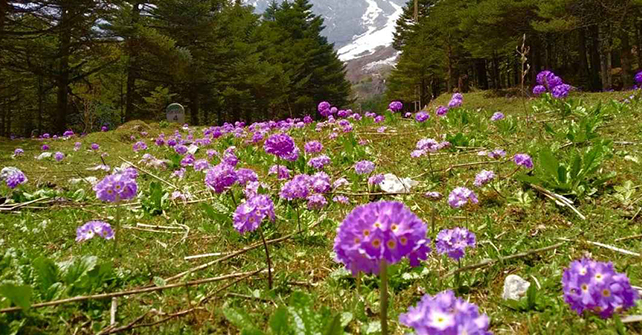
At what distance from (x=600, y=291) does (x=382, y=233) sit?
2.25ft

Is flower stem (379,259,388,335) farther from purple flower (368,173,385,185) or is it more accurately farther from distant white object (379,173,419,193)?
distant white object (379,173,419,193)

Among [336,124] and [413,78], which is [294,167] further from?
[413,78]

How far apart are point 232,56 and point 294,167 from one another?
29.7 meters

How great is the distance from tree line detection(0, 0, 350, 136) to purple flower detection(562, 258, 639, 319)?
6468mm

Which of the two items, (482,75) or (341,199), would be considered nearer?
(341,199)

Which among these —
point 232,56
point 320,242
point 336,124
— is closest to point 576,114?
point 336,124

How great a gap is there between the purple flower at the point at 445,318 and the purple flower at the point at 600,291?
1.46 ft

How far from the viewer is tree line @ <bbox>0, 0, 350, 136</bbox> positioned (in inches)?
736

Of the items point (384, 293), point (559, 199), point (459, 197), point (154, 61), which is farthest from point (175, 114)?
point (384, 293)

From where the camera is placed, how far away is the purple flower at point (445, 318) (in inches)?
37.2

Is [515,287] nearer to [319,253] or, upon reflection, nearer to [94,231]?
[319,253]

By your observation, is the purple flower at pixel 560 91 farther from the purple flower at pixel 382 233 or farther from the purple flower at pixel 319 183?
the purple flower at pixel 382 233

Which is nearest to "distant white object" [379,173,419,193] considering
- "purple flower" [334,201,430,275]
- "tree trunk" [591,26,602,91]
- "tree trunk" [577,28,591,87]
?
"purple flower" [334,201,430,275]

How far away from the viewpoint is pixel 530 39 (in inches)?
1105
